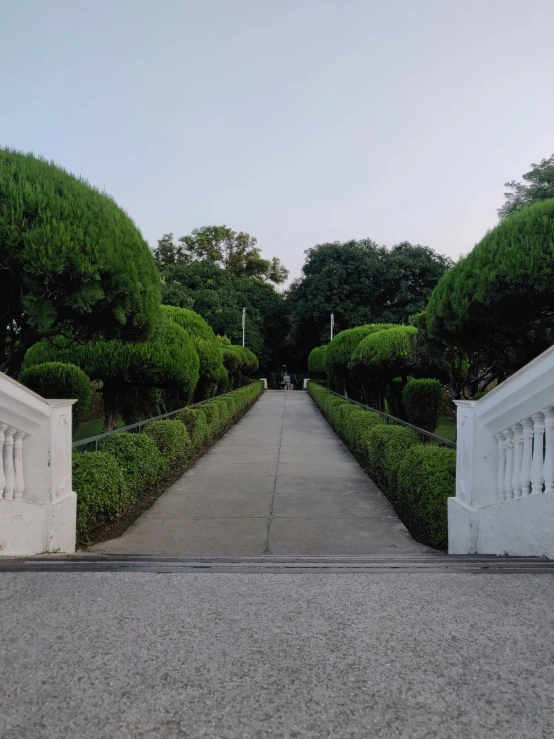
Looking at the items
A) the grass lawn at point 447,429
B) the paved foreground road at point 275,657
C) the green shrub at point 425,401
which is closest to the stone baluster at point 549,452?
the paved foreground road at point 275,657

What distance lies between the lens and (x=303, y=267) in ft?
122

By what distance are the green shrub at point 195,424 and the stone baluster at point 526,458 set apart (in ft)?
20.1

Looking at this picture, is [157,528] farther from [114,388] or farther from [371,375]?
[371,375]

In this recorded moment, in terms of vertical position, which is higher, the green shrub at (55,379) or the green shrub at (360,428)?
the green shrub at (55,379)

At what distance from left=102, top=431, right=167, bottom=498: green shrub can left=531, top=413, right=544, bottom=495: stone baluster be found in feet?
12.4

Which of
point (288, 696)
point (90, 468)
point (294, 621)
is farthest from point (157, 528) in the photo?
point (288, 696)

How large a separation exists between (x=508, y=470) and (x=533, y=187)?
20931 millimetres

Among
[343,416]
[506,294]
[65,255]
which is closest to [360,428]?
[343,416]

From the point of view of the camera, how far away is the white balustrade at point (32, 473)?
321cm

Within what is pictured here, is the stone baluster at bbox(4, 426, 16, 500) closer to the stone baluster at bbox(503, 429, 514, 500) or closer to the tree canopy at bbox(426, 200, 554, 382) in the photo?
the stone baluster at bbox(503, 429, 514, 500)

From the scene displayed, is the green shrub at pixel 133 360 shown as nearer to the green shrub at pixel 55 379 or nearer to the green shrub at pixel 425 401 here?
the green shrub at pixel 55 379

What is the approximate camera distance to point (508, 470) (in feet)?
11.1

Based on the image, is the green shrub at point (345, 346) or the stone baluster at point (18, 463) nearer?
the stone baluster at point (18, 463)

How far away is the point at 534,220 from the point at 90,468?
182 inches
